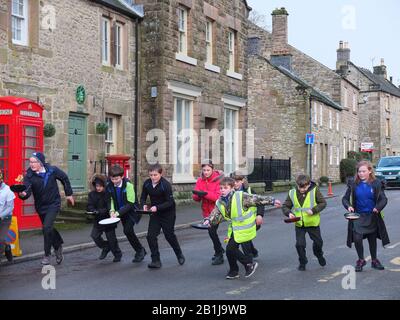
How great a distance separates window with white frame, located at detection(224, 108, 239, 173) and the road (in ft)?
42.5

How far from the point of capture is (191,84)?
893 inches

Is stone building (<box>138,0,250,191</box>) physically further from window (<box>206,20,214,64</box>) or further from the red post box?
the red post box

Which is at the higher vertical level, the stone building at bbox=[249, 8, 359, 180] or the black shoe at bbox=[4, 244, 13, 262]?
the stone building at bbox=[249, 8, 359, 180]

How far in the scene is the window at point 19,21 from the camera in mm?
16203

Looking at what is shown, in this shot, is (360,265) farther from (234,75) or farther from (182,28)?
(234,75)

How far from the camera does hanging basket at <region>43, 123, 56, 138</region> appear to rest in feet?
54.9

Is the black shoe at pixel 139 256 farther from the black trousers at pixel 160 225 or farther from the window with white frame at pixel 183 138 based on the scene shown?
the window with white frame at pixel 183 138

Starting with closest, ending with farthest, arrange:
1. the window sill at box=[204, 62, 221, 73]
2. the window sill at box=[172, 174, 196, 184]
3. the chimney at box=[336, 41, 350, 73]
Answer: the window sill at box=[172, 174, 196, 184]
the window sill at box=[204, 62, 221, 73]
the chimney at box=[336, 41, 350, 73]

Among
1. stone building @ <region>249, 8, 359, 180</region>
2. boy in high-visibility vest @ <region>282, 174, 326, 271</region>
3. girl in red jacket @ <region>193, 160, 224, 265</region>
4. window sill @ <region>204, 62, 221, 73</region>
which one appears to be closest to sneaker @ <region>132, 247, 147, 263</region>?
girl in red jacket @ <region>193, 160, 224, 265</region>

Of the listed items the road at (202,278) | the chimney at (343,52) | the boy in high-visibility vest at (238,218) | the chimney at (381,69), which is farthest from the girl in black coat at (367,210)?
the chimney at (381,69)

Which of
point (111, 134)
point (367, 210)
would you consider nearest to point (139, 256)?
point (367, 210)

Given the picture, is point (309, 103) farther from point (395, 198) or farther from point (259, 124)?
point (395, 198)
